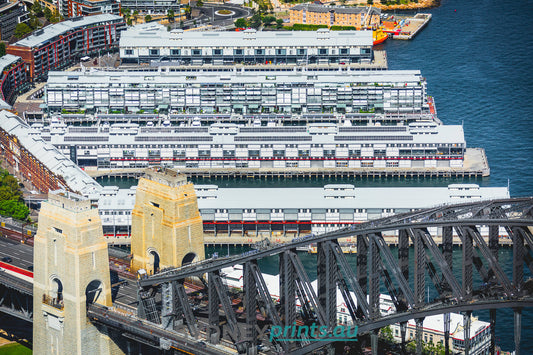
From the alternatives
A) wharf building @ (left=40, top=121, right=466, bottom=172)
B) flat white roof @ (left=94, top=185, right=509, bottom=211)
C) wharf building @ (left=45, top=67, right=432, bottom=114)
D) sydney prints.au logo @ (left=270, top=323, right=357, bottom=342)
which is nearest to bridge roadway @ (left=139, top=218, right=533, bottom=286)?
sydney prints.au logo @ (left=270, top=323, right=357, bottom=342)

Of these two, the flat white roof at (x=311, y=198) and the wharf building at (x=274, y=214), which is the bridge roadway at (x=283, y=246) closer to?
the wharf building at (x=274, y=214)

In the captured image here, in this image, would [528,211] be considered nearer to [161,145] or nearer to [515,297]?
[515,297]

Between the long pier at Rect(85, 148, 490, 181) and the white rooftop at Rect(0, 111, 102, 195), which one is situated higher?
the white rooftop at Rect(0, 111, 102, 195)

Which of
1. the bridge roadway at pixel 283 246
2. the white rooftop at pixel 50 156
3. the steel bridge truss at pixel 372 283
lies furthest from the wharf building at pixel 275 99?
the steel bridge truss at pixel 372 283

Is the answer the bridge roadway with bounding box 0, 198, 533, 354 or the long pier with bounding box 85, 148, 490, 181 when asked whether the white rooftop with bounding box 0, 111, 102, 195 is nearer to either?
the long pier with bounding box 85, 148, 490, 181

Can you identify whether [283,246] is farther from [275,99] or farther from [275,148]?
[275,99]

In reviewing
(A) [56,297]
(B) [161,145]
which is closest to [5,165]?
(B) [161,145]

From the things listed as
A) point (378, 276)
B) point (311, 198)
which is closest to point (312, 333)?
point (378, 276)
